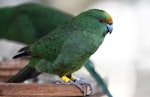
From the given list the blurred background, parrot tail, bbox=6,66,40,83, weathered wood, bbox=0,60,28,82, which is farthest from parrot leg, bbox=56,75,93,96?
the blurred background

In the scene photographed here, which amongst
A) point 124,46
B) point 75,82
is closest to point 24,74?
point 75,82

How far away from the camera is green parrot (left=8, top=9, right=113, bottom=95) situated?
2.68 metres

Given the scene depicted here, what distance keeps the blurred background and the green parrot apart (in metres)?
3.43

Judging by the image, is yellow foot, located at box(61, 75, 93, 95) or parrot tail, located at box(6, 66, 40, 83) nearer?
yellow foot, located at box(61, 75, 93, 95)

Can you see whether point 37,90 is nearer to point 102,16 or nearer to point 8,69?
point 102,16

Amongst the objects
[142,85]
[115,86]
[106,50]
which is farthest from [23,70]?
[106,50]

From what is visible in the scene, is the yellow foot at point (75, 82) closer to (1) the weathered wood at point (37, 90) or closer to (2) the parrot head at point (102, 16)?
(1) the weathered wood at point (37, 90)

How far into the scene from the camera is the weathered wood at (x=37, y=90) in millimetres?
2215

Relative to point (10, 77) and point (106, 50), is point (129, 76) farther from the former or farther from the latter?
point (10, 77)

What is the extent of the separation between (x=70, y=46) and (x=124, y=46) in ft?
16.2

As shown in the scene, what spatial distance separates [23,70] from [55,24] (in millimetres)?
1400

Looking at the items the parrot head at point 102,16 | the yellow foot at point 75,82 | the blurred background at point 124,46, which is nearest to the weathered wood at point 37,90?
the yellow foot at point 75,82

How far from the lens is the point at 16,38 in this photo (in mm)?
4438

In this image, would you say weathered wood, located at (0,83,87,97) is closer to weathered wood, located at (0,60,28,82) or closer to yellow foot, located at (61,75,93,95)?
yellow foot, located at (61,75,93,95)
